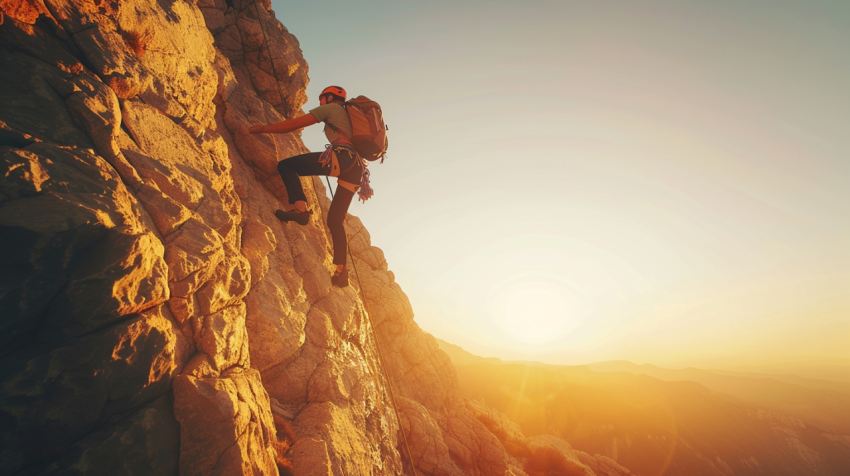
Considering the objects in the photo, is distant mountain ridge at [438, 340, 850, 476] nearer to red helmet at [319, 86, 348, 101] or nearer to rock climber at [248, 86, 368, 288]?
rock climber at [248, 86, 368, 288]

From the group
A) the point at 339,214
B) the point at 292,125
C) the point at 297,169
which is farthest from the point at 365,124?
the point at 339,214

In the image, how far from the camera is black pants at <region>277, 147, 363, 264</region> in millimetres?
8000

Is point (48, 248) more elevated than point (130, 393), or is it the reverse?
point (48, 248)

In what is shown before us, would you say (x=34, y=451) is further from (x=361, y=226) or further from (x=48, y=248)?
(x=361, y=226)

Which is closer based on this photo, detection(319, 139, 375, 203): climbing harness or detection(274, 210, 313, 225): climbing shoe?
detection(319, 139, 375, 203): climbing harness

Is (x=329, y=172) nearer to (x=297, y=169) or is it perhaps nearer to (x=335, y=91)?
(x=297, y=169)

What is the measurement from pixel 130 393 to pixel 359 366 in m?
7.51

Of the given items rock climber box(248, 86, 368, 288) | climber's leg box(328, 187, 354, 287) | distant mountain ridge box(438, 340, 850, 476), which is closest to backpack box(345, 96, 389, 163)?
rock climber box(248, 86, 368, 288)

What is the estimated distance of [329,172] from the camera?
808 centimetres

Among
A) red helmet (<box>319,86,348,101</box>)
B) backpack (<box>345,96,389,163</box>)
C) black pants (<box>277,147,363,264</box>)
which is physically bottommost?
black pants (<box>277,147,363,264</box>)

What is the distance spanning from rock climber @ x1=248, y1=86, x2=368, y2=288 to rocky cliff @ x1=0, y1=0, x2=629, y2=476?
124 centimetres

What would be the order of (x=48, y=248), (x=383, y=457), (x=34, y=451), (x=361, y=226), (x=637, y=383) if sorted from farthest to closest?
1. (x=637, y=383)
2. (x=361, y=226)
3. (x=383, y=457)
4. (x=48, y=248)
5. (x=34, y=451)

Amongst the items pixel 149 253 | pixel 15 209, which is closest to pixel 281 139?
pixel 149 253

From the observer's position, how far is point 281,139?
10.9 m
